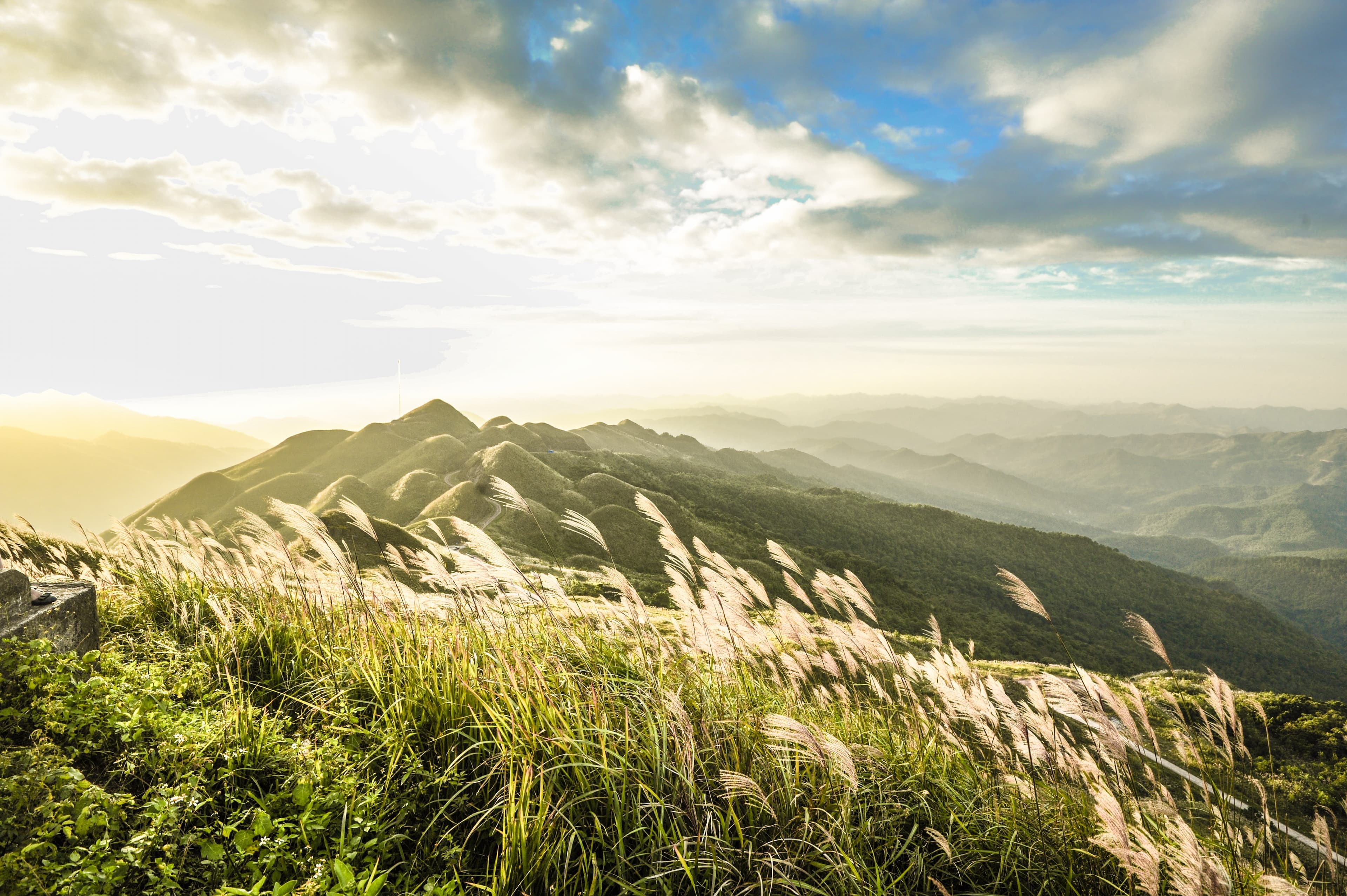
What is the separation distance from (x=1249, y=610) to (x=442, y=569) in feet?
458

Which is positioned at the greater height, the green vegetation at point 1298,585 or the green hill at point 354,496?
the green hill at point 354,496

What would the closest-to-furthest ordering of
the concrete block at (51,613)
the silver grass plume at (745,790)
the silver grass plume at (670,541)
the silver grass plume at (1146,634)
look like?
the silver grass plume at (745,790) < the concrete block at (51,613) < the silver grass plume at (1146,634) < the silver grass plume at (670,541)

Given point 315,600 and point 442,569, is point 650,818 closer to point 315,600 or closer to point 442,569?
point 442,569

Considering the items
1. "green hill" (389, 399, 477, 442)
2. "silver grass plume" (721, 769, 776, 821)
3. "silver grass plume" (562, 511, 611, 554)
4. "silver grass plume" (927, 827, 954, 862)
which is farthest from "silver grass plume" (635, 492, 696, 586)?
"green hill" (389, 399, 477, 442)

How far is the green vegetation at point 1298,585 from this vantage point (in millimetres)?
145250

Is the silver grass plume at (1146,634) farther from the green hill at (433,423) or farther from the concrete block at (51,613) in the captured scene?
the green hill at (433,423)

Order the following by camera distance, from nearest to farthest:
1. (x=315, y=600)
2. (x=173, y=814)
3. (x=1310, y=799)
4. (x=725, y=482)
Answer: (x=173, y=814)
(x=315, y=600)
(x=1310, y=799)
(x=725, y=482)

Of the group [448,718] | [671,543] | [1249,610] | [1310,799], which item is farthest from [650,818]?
[1249,610]

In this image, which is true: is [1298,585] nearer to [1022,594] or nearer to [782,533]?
[782,533]

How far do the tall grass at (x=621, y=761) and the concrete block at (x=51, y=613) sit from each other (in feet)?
0.96

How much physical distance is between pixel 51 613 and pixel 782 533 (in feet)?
278

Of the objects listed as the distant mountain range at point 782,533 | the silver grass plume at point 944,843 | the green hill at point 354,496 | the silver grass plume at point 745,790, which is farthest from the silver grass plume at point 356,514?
the green hill at point 354,496

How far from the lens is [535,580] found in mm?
4637

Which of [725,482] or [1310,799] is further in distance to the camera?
[725,482]
